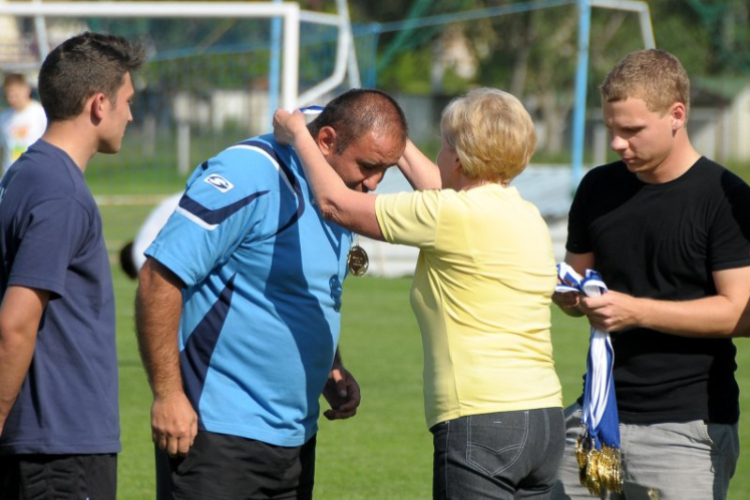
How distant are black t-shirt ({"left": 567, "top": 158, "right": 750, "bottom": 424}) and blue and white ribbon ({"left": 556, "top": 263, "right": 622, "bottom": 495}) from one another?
17cm

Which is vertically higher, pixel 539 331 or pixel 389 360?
pixel 539 331

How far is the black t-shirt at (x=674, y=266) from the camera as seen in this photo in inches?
169

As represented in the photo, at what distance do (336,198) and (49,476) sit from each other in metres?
1.21

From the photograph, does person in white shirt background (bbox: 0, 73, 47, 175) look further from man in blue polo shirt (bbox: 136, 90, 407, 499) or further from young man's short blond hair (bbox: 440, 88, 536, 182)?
young man's short blond hair (bbox: 440, 88, 536, 182)

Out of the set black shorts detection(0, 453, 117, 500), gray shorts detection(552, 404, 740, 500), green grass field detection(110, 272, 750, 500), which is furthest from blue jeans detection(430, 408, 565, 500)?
green grass field detection(110, 272, 750, 500)

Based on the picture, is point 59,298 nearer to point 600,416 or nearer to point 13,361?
point 13,361

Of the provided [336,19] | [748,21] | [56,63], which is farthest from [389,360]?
[748,21]

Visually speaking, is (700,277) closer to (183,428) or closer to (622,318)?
(622,318)

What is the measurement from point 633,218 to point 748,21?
32.3m

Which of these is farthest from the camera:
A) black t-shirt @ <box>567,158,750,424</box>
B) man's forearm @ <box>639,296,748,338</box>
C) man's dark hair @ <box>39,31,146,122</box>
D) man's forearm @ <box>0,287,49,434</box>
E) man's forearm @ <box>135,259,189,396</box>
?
black t-shirt @ <box>567,158,750,424</box>

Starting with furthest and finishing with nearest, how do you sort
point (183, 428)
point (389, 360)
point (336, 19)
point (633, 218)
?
point (336, 19), point (389, 360), point (633, 218), point (183, 428)

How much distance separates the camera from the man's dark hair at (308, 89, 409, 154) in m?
3.99

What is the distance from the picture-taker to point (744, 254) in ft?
14.0

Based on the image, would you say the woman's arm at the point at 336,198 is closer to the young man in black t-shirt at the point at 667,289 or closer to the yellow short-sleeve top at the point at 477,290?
the yellow short-sleeve top at the point at 477,290
